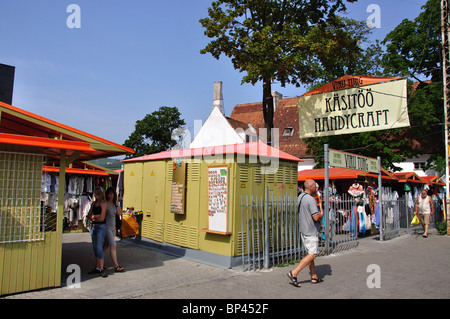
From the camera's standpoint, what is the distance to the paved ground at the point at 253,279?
582 centimetres

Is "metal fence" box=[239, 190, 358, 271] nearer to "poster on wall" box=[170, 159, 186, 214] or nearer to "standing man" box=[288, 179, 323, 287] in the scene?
"standing man" box=[288, 179, 323, 287]

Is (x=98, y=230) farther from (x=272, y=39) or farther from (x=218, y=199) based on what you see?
(x=272, y=39)

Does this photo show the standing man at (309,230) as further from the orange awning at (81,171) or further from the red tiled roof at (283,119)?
the red tiled roof at (283,119)

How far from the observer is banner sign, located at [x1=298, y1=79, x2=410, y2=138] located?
416 inches

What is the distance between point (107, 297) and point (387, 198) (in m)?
11.1

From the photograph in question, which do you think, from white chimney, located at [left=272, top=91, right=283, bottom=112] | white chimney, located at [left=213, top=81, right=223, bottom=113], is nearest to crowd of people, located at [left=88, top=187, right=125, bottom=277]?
white chimney, located at [left=213, top=81, right=223, bottom=113]

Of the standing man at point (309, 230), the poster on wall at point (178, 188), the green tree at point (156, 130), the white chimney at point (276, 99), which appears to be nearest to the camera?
the standing man at point (309, 230)

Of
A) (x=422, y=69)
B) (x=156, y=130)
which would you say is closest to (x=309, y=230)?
(x=422, y=69)

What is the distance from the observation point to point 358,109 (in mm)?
11250

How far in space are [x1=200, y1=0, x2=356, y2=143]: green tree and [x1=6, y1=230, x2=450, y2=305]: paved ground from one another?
291 inches

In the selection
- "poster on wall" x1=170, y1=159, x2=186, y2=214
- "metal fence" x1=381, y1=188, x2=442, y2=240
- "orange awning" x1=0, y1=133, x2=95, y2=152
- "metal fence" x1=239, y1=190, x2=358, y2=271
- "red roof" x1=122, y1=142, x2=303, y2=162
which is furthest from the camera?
"metal fence" x1=381, y1=188, x2=442, y2=240

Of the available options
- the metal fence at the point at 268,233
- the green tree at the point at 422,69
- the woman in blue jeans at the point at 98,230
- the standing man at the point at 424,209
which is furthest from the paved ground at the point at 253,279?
the green tree at the point at 422,69

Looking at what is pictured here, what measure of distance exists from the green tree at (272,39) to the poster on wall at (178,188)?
6.25 m
